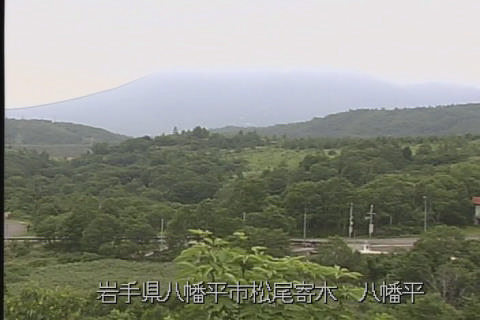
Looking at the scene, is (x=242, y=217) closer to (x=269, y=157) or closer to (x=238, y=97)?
(x=238, y=97)

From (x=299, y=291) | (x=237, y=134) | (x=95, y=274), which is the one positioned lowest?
(x=95, y=274)

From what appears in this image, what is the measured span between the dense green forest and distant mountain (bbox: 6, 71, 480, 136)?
516 mm

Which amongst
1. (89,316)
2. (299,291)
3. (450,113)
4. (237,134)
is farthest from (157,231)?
(450,113)

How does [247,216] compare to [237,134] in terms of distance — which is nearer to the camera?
[247,216]

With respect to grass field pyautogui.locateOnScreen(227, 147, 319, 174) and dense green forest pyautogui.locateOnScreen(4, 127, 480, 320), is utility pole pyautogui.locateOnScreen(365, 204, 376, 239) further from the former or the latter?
grass field pyautogui.locateOnScreen(227, 147, 319, 174)

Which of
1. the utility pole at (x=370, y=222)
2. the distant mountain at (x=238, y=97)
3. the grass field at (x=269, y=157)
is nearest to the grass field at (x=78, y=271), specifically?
the distant mountain at (x=238, y=97)

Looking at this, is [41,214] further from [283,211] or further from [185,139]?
[185,139]

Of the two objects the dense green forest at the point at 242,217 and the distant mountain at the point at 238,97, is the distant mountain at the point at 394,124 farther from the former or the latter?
the distant mountain at the point at 238,97

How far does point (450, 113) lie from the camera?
8.10m

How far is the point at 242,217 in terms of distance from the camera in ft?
10.6

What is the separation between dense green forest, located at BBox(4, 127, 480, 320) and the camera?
0.96m

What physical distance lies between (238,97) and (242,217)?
1321 mm

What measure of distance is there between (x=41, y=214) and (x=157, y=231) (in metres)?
0.79

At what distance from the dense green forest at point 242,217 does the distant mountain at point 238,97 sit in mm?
516
